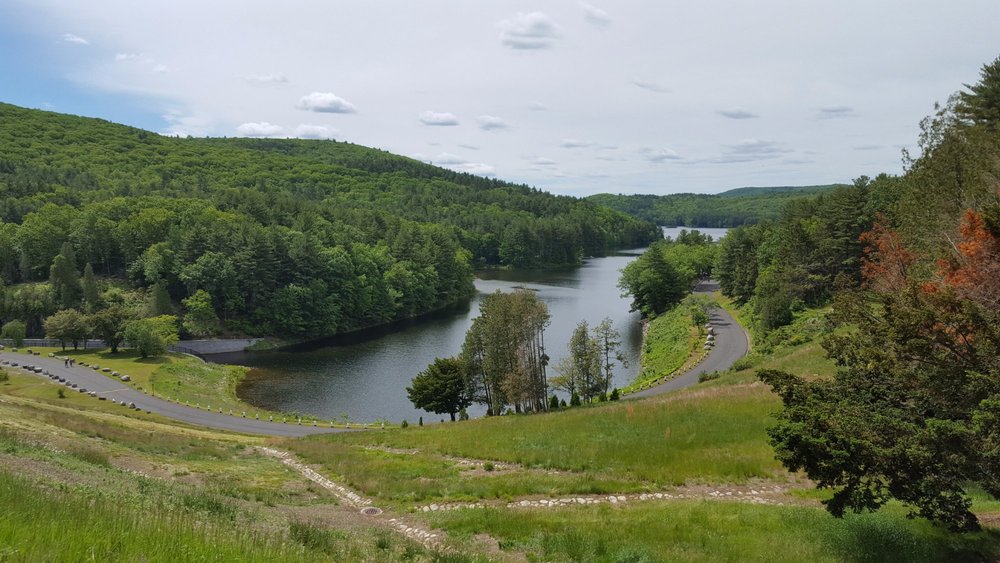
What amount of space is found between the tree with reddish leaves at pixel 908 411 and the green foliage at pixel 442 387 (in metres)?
33.9

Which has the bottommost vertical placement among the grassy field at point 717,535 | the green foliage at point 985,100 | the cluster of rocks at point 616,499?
the cluster of rocks at point 616,499

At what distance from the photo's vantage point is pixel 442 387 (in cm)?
4481

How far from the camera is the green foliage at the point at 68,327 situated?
63.8m

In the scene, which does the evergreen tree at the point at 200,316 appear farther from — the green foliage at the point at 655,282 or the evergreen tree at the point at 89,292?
the green foliage at the point at 655,282

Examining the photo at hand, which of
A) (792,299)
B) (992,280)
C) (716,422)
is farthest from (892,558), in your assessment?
(792,299)

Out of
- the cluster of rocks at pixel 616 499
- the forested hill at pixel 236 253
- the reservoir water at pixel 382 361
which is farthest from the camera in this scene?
the forested hill at pixel 236 253

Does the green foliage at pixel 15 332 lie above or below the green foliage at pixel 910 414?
below

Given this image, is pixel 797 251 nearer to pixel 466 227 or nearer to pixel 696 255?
pixel 696 255

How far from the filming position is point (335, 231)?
368ft

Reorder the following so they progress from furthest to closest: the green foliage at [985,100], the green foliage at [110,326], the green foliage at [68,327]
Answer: the green foliage at [110,326]
the green foliage at [68,327]
the green foliage at [985,100]

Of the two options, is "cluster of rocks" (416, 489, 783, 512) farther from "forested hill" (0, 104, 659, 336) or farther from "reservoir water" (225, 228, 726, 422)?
"forested hill" (0, 104, 659, 336)

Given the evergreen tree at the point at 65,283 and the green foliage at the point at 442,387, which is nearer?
the green foliage at the point at 442,387

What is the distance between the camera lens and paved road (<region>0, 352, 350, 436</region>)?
40.7 meters

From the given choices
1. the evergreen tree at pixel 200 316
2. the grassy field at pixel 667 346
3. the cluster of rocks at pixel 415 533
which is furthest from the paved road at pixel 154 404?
the cluster of rocks at pixel 415 533
